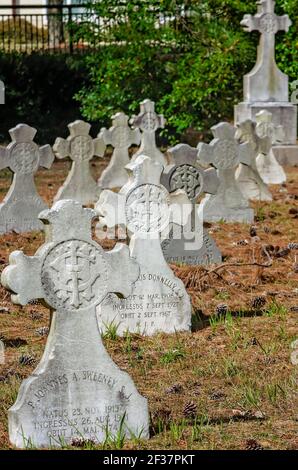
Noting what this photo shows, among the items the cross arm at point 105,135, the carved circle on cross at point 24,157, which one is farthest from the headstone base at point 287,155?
the carved circle on cross at point 24,157

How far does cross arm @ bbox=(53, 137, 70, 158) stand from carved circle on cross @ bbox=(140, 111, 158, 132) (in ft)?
7.09

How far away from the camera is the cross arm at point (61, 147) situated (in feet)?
44.8

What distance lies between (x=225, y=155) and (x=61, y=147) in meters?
1.98

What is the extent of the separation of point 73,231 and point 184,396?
1.27 meters

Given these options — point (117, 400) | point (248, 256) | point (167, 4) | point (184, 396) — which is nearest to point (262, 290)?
point (248, 256)

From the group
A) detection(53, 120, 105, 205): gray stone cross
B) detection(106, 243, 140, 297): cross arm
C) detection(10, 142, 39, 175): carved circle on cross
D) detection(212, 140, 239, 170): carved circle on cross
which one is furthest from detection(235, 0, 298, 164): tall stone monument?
detection(106, 243, 140, 297): cross arm

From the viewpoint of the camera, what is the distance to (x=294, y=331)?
26.8 feet

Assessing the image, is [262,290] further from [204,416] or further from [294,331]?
[204,416]

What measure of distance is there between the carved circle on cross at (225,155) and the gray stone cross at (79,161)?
189 cm

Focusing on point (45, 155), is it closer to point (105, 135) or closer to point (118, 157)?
point (105, 135)

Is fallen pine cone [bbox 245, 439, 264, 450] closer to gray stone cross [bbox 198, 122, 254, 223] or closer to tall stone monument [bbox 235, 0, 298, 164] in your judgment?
gray stone cross [bbox 198, 122, 254, 223]

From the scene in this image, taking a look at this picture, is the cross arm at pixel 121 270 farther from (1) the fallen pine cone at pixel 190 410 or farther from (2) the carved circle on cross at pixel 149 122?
(2) the carved circle on cross at pixel 149 122

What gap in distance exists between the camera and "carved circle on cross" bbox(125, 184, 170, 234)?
26.1 feet

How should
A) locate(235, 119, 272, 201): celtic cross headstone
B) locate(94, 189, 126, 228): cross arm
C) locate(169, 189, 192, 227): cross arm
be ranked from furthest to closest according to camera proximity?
locate(235, 119, 272, 201): celtic cross headstone → locate(169, 189, 192, 227): cross arm → locate(94, 189, 126, 228): cross arm
